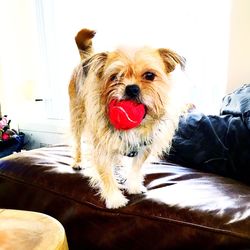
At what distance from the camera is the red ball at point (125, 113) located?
933 millimetres

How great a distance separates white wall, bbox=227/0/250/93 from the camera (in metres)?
1.74

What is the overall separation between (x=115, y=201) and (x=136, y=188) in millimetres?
110

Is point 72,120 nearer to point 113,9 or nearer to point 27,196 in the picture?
point 27,196

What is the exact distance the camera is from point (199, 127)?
56.4 inches

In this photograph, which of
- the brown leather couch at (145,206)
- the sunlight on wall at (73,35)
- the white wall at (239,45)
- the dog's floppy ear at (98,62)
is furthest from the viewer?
the sunlight on wall at (73,35)

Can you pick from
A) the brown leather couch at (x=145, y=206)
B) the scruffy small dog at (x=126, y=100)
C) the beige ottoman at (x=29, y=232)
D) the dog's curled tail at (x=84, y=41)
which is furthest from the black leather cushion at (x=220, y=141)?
the beige ottoman at (x=29, y=232)

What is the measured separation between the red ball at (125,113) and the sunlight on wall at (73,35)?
35.9 inches

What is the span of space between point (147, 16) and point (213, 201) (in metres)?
1.54

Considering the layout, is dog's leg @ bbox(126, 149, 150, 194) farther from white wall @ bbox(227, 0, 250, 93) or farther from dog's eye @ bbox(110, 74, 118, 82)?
white wall @ bbox(227, 0, 250, 93)

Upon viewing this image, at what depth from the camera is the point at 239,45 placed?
5.86 feet

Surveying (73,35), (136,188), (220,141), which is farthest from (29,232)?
(73,35)

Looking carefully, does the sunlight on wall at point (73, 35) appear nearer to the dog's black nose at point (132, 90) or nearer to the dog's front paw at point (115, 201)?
the dog's black nose at point (132, 90)

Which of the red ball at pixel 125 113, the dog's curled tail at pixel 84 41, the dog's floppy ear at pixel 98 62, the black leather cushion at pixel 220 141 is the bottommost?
the black leather cushion at pixel 220 141

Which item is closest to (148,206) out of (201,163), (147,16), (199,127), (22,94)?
(201,163)
